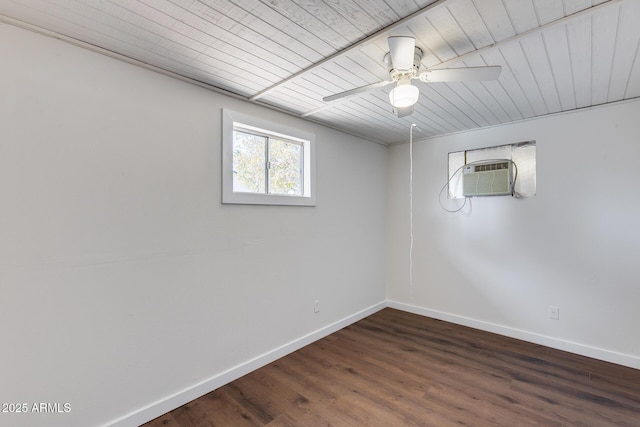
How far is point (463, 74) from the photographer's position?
5.09 ft

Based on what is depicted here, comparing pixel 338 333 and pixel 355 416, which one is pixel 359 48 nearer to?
pixel 355 416

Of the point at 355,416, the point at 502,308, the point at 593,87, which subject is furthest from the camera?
the point at 502,308

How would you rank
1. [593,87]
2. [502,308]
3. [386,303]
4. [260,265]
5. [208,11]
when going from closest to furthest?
[208,11]
[593,87]
[260,265]
[502,308]
[386,303]

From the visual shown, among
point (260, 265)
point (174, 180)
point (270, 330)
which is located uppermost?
point (174, 180)

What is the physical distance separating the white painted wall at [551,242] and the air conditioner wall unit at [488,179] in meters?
0.14

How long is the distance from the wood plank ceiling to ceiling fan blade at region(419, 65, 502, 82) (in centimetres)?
19

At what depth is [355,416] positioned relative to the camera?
6.18ft

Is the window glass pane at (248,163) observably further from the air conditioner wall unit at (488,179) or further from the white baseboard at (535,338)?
the white baseboard at (535,338)

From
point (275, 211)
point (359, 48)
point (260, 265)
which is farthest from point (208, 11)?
point (260, 265)

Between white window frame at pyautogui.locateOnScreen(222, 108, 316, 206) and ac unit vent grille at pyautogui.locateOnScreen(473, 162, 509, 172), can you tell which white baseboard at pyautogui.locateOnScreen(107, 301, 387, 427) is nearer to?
white window frame at pyautogui.locateOnScreen(222, 108, 316, 206)

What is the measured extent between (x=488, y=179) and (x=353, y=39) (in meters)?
2.35

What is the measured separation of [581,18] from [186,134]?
2400mm

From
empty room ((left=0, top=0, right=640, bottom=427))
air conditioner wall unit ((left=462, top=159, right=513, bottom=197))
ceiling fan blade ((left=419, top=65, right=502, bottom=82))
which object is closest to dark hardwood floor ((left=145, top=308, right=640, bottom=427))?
empty room ((left=0, top=0, right=640, bottom=427))

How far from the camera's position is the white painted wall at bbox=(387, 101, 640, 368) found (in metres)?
2.49
